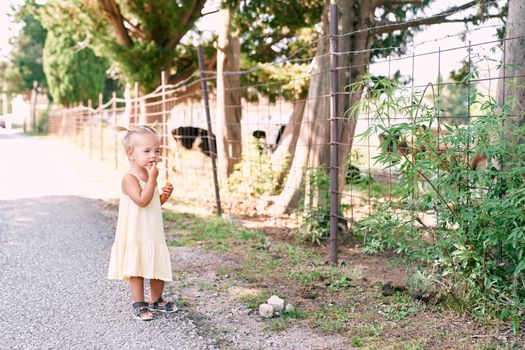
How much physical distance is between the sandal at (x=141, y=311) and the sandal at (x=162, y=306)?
118 millimetres

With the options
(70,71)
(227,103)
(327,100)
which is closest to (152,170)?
(327,100)

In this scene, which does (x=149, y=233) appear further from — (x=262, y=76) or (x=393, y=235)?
(x=262, y=76)

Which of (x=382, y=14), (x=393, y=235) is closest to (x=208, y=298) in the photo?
(x=393, y=235)

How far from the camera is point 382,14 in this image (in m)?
10.3

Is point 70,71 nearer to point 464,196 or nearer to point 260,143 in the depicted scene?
point 260,143

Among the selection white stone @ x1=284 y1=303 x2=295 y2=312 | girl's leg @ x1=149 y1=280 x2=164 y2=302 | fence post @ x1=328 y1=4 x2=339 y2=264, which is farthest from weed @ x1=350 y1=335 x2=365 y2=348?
fence post @ x1=328 y1=4 x2=339 y2=264

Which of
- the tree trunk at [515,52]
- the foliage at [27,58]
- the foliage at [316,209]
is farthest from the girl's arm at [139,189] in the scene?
the foliage at [27,58]

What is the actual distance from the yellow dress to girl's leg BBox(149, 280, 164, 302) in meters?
0.14

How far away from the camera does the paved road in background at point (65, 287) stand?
3.63 m

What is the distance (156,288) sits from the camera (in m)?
4.17

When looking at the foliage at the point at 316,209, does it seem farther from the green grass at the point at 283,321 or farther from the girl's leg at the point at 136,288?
the girl's leg at the point at 136,288

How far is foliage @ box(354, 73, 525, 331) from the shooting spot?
3.48 meters

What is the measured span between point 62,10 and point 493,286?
1381 cm

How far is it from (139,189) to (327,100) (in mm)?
4116
